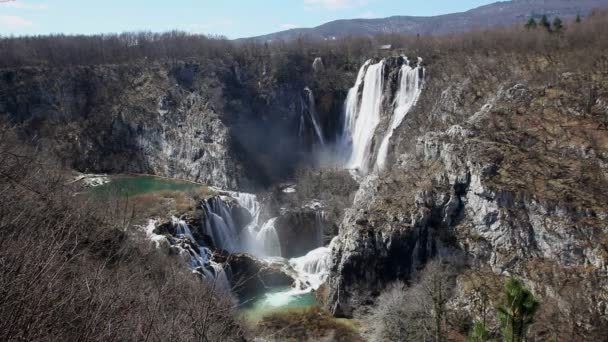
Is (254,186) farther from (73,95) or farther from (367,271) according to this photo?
(73,95)

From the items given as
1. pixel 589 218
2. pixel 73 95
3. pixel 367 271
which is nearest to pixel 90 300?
pixel 367 271

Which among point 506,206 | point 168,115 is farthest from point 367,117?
point 506,206

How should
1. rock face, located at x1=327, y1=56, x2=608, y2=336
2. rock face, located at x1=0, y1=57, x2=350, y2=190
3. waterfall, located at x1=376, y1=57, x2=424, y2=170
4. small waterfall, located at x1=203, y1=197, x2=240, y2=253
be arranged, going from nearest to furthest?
rock face, located at x1=327, y1=56, x2=608, y2=336 → small waterfall, located at x1=203, y1=197, x2=240, y2=253 → waterfall, located at x1=376, y1=57, x2=424, y2=170 → rock face, located at x1=0, y1=57, x2=350, y2=190

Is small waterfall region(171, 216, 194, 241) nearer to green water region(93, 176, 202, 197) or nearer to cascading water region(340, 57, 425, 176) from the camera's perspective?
green water region(93, 176, 202, 197)

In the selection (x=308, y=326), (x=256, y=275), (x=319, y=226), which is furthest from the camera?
(x=319, y=226)

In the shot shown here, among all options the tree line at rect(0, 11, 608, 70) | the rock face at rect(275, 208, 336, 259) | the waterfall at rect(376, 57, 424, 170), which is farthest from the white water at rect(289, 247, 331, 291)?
the tree line at rect(0, 11, 608, 70)

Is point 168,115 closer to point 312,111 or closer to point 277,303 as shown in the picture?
point 312,111
